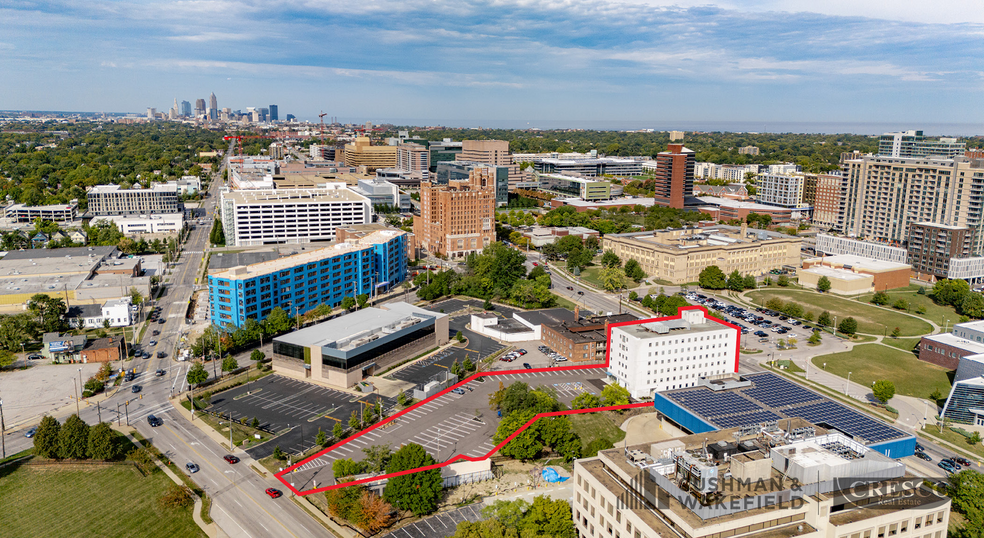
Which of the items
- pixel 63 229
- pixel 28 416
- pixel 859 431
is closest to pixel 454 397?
pixel 859 431

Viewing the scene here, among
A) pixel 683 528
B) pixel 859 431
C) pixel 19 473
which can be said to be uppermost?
pixel 683 528

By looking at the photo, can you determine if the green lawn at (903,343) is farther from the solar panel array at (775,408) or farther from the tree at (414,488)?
the tree at (414,488)

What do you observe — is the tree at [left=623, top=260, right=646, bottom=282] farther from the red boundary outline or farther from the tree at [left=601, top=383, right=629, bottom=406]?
the tree at [left=601, top=383, right=629, bottom=406]

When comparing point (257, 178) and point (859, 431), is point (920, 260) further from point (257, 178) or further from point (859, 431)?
point (257, 178)

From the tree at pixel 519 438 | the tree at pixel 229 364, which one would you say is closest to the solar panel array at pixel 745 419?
the tree at pixel 519 438

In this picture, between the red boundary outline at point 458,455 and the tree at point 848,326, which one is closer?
the red boundary outline at point 458,455

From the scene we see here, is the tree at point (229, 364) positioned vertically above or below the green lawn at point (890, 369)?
above
